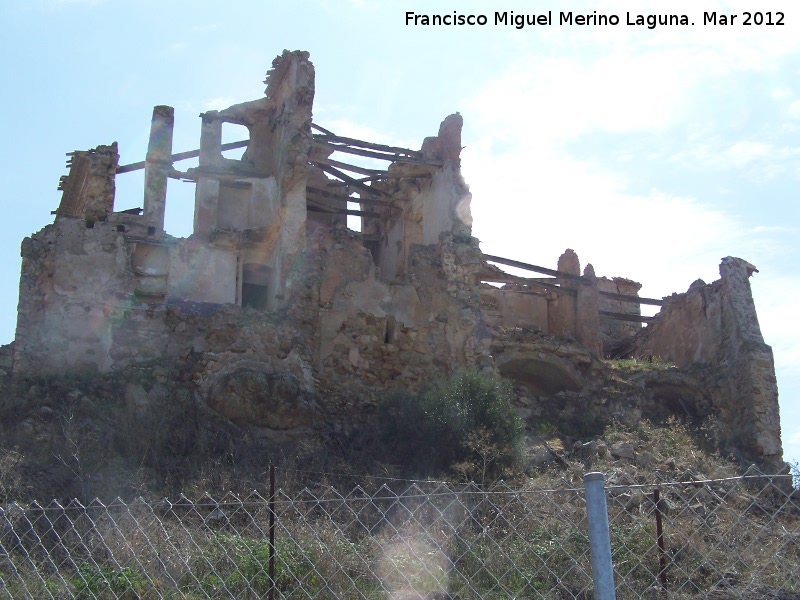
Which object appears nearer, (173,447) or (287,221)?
(173,447)

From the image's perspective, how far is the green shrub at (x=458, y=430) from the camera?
48.6 ft

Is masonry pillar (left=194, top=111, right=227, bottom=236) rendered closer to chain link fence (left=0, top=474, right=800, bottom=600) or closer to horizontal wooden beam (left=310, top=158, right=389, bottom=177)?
horizontal wooden beam (left=310, top=158, right=389, bottom=177)

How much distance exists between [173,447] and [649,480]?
7193 mm

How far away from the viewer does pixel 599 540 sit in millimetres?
4211

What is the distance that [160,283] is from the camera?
18922mm

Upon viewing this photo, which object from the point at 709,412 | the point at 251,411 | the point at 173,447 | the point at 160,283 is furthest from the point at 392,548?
the point at 709,412

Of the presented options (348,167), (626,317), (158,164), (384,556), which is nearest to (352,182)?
(348,167)

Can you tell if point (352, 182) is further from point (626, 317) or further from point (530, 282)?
point (626, 317)

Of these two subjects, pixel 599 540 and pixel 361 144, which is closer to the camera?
pixel 599 540

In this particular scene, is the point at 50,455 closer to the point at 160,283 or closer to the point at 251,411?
the point at 251,411

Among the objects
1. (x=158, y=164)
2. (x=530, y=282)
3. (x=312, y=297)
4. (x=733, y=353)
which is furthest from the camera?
(x=530, y=282)

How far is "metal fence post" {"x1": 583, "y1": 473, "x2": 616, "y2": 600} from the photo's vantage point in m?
4.18

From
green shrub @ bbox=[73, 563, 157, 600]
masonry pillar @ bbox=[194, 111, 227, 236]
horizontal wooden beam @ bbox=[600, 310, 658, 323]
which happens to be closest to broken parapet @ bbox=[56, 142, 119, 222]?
masonry pillar @ bbox=[194, 111, 227, 236]

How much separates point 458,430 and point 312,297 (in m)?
4.46
